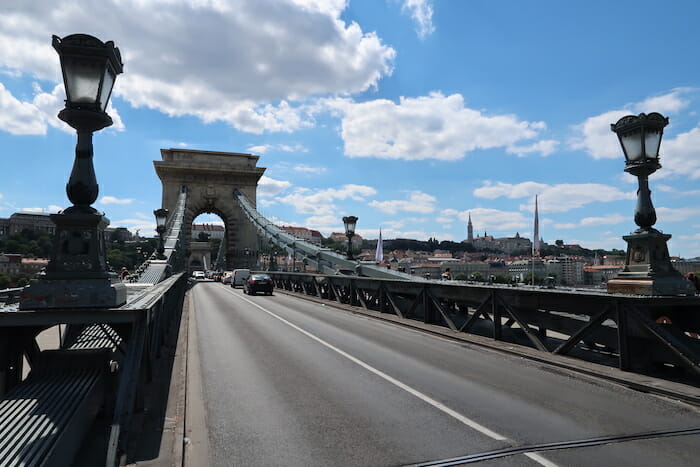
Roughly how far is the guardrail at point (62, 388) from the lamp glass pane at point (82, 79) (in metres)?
2.31

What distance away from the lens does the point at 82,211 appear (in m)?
4.91

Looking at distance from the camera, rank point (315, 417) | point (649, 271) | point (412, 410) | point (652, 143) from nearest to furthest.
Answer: point (315, 417) < point (412, 410) < point (649, 271) < point (652, 143)

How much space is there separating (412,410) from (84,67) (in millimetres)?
5337

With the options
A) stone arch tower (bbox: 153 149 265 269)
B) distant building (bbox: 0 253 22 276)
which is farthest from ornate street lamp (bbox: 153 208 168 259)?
distant building (bbox: 0 253 22 276)

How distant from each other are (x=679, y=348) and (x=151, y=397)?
7197mm

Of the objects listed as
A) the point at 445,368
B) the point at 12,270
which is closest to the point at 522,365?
the point at 445,368

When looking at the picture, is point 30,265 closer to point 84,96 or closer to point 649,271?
point 84,96

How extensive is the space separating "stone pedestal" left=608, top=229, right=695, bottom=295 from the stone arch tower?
55.5m

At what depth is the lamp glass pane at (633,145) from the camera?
307 inches

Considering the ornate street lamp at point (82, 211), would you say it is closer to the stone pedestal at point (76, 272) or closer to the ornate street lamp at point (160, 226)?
the stone pedestal at point (76, 272)

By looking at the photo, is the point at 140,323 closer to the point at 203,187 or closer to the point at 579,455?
the point at 579,455

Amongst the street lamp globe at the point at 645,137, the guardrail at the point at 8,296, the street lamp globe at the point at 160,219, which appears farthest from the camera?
the street lamp globe at the point at 160,219

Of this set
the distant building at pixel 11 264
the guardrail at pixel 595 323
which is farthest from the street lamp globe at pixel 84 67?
the distant building at pixel 11 264

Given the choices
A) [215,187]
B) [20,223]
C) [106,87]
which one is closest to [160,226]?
[106,87]
